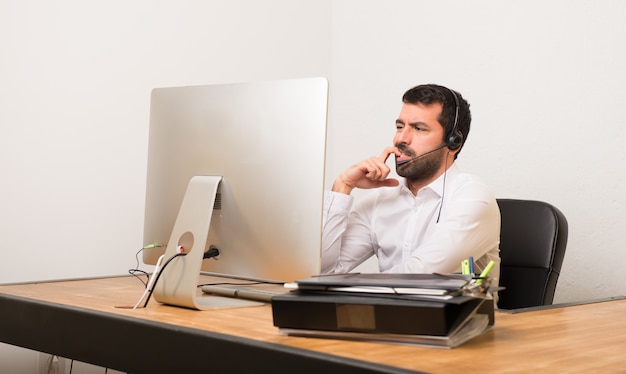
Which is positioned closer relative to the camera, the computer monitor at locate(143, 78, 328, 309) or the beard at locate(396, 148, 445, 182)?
the computer monitor at locate(143, 78, 328, 309)

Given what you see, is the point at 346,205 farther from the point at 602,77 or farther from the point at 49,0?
the point at 49,0

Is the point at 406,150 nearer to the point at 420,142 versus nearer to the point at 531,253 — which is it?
the point at 420,142

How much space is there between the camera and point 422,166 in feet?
7.25

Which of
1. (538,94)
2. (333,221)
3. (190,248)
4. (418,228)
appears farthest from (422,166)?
(190,248)

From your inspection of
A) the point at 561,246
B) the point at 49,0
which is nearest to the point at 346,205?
the point at 561,246

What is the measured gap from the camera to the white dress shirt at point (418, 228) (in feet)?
6.52

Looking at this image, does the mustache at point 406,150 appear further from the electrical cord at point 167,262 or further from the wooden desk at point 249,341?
the electrical cord at point 167,262

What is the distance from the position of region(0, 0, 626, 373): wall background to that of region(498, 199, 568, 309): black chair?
1.73ft

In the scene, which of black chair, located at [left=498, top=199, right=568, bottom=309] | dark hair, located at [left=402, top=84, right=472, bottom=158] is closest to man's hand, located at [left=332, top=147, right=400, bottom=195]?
dark hair, located at [left=402, top=84, right=472, bottom=158]

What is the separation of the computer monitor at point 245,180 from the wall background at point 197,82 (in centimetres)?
104

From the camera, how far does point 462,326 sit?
115 cm

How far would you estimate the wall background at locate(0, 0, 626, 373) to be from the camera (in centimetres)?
251

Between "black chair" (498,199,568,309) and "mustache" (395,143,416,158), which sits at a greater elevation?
"mustache" (395,143,416,158)

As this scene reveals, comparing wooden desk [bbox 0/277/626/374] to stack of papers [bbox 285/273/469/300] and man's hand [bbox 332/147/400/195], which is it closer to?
stack of papers [bbox 285/273/469/300]
